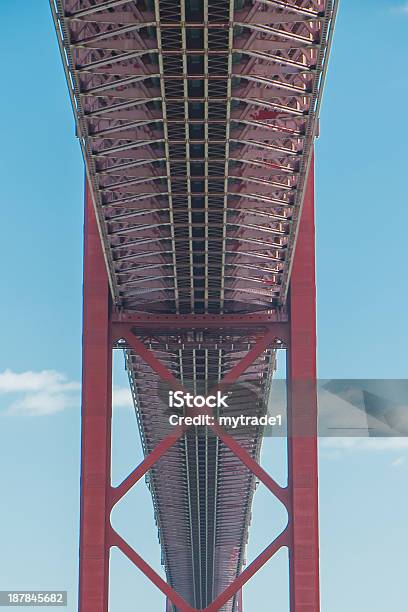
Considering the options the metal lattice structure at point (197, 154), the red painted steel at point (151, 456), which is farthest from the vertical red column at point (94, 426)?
the metal lattice structure at point (197, 154)

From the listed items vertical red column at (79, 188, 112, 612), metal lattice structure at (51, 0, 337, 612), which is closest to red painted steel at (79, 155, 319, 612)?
vertical red column at (79, 188, 112, 612)

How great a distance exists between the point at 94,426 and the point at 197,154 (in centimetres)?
848

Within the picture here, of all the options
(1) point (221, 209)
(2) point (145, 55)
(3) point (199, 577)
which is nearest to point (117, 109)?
(2) point (145, 55)

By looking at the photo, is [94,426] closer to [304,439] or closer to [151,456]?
[151,456]

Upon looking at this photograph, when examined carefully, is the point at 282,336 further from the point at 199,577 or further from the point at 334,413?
the point at 199,577

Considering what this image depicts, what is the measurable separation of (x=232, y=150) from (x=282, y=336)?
28.4 ft

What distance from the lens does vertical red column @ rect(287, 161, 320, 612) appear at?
4091cm

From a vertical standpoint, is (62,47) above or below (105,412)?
above

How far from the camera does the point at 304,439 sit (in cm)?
4131

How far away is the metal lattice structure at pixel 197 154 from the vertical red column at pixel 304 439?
637mm

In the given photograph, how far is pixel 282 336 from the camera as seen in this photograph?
43688 millimetres

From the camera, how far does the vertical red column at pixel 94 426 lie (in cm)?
4066

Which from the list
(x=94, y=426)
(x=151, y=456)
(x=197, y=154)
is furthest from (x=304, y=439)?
(x=197, y=154)

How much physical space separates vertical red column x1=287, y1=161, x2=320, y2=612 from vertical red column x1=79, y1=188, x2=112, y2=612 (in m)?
4.25
